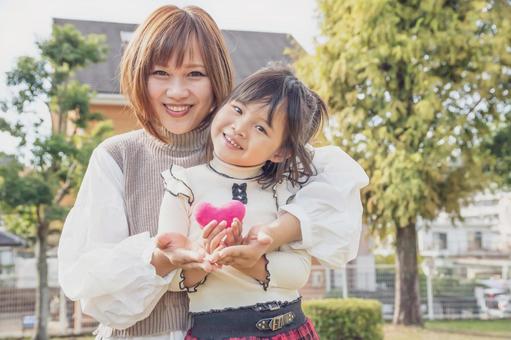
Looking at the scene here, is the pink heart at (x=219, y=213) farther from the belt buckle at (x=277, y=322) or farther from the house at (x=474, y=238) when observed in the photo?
the house at (x=474, y=238)

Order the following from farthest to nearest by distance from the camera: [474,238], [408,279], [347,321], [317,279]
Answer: [474,238]
[317,279]
[408,279]
[347,321]

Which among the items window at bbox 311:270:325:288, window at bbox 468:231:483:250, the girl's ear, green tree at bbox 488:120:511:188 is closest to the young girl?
the girl's ear

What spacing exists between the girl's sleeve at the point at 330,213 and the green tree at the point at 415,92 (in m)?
7.65

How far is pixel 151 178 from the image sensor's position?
1.57 metres

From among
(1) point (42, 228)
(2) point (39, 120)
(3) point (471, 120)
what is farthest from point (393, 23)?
(1) point (42, 228)

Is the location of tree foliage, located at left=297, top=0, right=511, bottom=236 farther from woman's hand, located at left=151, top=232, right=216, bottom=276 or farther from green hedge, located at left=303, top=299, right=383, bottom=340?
woman's hand, located at left=151, top=232, right=216, bottom=276

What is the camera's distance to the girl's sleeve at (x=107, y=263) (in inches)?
52.6

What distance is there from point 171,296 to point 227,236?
330 mm

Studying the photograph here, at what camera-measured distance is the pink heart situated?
1287 millimetres

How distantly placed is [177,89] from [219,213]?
401 mm

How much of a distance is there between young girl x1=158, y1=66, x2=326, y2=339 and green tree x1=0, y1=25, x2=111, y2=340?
24.2 ft

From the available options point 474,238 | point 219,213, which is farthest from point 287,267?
point 474,238

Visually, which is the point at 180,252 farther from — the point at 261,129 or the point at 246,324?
the point at 261,129

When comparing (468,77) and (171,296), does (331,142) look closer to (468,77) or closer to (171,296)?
(468,77)
